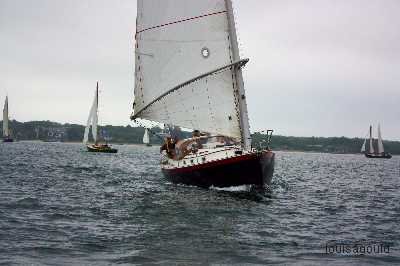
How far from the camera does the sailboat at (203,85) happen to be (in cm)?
2755

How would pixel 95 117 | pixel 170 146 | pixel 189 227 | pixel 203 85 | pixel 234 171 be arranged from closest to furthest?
pixel 189 227, pixel 234 171, pixel 203 85, pixel 170 146, pixel 95 117

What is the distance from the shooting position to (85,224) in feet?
54.9

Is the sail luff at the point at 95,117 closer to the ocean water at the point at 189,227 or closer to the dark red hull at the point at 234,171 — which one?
the ocean water at the point at 189,227

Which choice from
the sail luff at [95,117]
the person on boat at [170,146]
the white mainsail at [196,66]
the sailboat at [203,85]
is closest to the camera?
the sailboat at [203,85]

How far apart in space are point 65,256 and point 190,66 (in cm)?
1836

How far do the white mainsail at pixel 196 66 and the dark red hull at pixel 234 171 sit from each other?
4.96 ft

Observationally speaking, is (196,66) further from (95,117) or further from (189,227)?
(95,117)

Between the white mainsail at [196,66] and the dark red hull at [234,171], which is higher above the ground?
the white mainsail at [196,66]

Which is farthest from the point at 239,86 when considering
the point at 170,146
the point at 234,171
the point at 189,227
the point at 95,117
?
the point at 95,117

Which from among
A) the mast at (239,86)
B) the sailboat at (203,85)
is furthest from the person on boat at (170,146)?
the mast at (239,86)

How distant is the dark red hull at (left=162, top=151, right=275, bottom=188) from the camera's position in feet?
87.1

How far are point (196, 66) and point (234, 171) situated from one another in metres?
6.72

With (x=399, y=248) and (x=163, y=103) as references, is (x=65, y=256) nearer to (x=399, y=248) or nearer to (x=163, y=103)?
(x=399, y=248)

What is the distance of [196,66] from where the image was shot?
28.8 m
